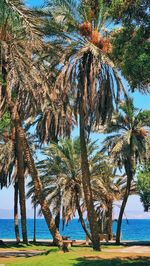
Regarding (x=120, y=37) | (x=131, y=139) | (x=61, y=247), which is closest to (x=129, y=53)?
(x=120, y=37)

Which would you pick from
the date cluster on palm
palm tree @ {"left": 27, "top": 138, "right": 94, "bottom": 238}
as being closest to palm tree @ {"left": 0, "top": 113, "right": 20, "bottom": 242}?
palm tree @ {"left": 27, "top": 138, "right": 94, "bottom": 238}

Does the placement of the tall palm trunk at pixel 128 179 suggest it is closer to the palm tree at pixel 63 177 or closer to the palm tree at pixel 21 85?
the palm tree at pixel 63 177

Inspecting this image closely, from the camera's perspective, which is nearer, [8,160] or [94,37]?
[94,37]

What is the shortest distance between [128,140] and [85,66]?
16.2 m

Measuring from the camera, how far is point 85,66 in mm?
29078

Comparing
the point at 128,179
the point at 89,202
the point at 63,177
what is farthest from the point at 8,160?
the point at 89,202

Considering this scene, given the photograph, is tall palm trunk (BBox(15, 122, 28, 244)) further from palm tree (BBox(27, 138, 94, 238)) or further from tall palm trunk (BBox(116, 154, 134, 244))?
tall palm trunk (BBox(116, 154, 134, 244))

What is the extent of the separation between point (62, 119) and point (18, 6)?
34.9 metres

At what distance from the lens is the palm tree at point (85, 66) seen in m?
28.6

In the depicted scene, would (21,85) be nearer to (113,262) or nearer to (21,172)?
(113,262)

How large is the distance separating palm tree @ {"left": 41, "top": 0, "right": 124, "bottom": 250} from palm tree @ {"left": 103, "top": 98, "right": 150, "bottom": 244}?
15.1m

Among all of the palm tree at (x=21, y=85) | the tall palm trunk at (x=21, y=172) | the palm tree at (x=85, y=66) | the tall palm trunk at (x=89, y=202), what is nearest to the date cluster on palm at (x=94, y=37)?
the palm tree at (x=85, y=66)

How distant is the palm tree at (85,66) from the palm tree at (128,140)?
1507 cm

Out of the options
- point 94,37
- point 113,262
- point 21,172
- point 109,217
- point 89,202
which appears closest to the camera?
point 113,262
